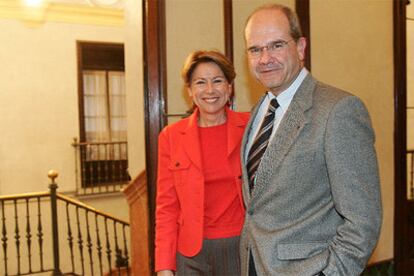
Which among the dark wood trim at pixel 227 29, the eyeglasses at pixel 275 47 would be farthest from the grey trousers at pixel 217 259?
the dark wood trim at pixel 227 29

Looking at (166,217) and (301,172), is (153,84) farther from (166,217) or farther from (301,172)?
(301,172)

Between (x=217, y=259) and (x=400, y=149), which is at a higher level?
(x=400, y=149)

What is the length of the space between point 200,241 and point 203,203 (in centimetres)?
16

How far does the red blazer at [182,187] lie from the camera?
1781mm

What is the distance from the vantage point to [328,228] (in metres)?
1.27

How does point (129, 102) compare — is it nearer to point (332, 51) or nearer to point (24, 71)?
point (332, 51)

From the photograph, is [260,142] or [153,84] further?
[153,84]

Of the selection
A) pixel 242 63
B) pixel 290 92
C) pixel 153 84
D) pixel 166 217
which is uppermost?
pixel 242 63

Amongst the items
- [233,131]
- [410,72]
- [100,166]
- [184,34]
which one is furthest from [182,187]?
[100,166]

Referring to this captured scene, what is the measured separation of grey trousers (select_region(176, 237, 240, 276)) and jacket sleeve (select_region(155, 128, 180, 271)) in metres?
0.09

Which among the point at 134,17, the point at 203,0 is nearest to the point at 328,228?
the point at 203,0

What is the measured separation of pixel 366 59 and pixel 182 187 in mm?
2138

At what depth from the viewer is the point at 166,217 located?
1.85 m

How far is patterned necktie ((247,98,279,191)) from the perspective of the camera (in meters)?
1.41
